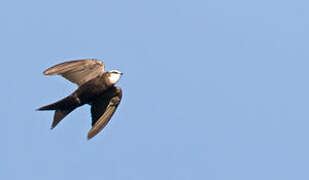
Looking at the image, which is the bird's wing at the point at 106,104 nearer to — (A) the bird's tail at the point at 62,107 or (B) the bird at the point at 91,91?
(B) the bird at the point at 91,91

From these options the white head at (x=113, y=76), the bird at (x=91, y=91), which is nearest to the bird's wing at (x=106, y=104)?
the bird at (x=91, y=91)

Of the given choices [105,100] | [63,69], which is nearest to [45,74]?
[63,69]

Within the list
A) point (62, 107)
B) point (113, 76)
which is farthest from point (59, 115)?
point (113, 76)

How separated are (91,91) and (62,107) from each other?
24.9 inches

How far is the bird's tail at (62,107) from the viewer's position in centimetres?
1389

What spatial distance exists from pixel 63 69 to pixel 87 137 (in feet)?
4.76

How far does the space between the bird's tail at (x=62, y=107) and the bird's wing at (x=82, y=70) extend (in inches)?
18.5

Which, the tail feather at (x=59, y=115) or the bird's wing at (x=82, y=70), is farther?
the bird's wing at (x=82, y=70)

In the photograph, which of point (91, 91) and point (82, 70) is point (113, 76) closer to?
point (91, 91)

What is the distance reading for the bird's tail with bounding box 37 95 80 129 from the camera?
547 inches

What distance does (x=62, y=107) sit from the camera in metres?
14.0

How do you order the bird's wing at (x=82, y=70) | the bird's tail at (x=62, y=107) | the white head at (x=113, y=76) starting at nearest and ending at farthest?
the bird's tail at (x=62, y=107), the white head at (x=113, y=76), the bird's wing at (x=82, y=70)

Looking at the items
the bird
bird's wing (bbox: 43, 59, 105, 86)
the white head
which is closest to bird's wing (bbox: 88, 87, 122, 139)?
the bird

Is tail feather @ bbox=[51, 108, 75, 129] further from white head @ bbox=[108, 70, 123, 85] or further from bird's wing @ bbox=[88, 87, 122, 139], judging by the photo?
white head @ bbox=[108, 70, 123, 85]
